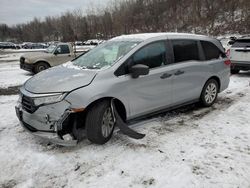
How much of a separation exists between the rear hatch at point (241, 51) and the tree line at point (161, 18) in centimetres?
2758

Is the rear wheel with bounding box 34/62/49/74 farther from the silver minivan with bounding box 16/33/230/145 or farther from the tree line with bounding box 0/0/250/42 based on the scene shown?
the tree line with bounding box 0/0/250/42

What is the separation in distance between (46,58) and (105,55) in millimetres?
8608

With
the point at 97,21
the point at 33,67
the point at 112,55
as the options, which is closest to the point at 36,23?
the point at 97,21

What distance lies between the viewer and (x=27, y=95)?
13.3 feet

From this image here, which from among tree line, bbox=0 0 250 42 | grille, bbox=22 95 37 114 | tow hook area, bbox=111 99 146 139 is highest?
tree line, bbox=0 0 250 42

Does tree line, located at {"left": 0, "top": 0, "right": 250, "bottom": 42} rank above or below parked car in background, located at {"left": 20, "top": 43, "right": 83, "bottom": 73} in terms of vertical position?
above

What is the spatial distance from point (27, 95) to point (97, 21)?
64.9m

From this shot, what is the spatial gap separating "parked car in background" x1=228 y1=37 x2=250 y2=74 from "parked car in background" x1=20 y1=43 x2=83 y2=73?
7892 millimetres

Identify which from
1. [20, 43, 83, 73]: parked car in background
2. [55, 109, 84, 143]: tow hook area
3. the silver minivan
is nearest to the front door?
the silver minivan

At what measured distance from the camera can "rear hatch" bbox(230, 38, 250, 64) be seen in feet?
32.7

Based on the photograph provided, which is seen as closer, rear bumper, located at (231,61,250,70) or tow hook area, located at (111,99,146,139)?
tow hook area, located at (111,99,146,139)

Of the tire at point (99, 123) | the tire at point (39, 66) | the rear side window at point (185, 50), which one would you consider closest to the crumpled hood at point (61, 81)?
the tire at point (99, 123)

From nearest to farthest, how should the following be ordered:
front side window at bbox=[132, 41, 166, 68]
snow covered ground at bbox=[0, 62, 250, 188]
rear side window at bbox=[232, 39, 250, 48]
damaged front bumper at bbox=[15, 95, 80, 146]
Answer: snow covered ground at bbox=[0, 62, 250, 188] < damaged front bumper at bbox=[15, 95, 80, 146] < front side window at bbox=[132, 41, 166, 68] < rear side window at bbox=[232, 39, 250, 48]

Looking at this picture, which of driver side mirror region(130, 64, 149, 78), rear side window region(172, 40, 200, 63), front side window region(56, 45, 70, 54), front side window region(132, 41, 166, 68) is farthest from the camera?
front side window region(56, 45, 70, 54)
